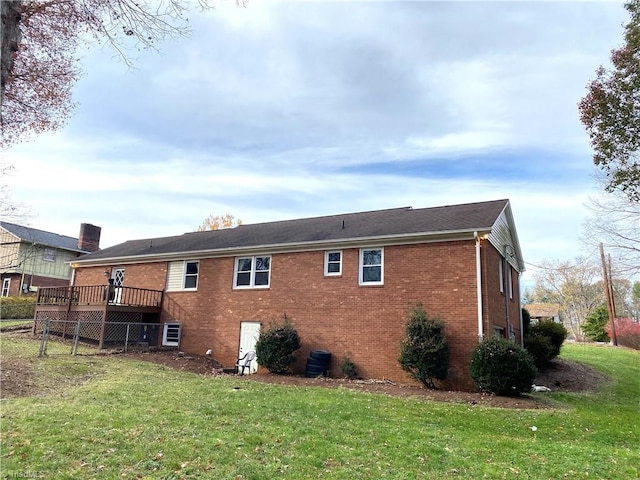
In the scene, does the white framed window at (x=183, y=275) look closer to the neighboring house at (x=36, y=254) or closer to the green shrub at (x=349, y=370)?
the green shrub at (x=349, y=370)

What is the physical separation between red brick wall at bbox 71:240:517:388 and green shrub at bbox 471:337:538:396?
3.38 ft

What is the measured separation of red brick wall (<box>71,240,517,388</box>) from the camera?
43.4ft

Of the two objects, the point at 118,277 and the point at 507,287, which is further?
the point at 118,277

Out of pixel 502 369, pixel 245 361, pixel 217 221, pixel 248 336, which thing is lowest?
pixel 245 361

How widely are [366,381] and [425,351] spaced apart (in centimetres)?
235

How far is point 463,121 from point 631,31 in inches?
193

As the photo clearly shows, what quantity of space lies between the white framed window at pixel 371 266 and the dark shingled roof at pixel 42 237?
28386mm

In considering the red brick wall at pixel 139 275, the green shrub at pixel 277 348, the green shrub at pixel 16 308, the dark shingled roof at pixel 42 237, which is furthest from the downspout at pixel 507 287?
the dark shingled roof at pixel 42 237

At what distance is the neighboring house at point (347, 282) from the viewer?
527 inches

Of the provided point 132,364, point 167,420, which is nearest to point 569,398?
point 167,420

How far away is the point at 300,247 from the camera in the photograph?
54.4ft

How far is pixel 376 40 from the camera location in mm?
10914

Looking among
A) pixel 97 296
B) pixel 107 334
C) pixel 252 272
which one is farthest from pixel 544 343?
pixel 97 296

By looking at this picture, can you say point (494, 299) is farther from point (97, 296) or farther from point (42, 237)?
point (42, 237)
